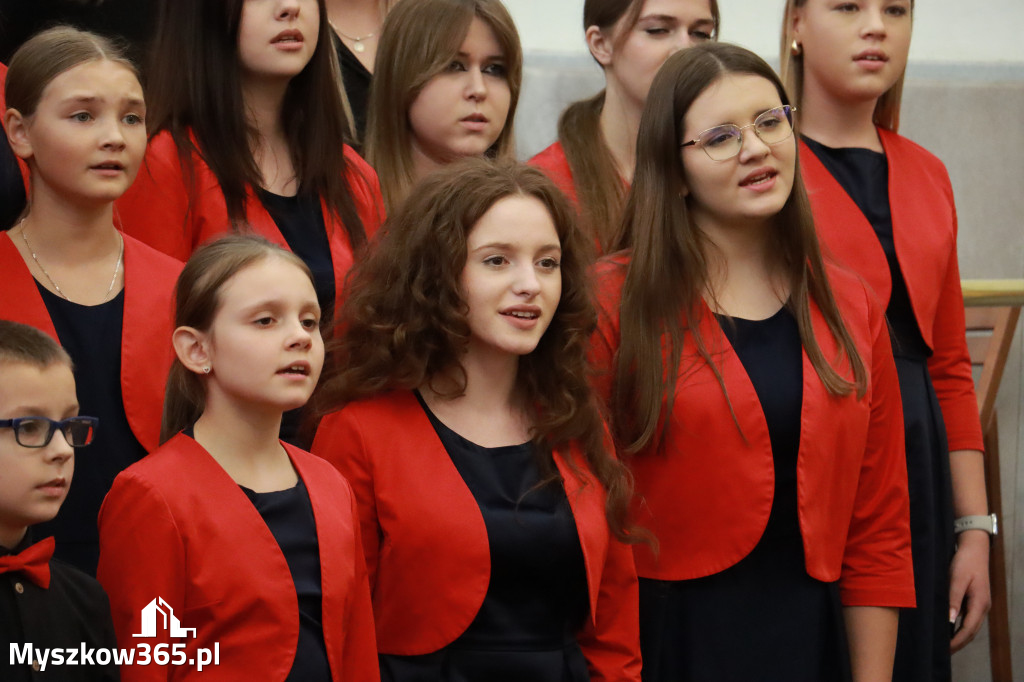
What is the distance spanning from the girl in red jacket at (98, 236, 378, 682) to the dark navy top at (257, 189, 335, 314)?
0.34 metres

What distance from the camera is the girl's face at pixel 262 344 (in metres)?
1.66

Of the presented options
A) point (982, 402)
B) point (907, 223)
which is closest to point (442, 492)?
point (907, 223)

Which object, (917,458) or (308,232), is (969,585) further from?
(308,232)

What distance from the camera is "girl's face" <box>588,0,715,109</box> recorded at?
8.08 feet

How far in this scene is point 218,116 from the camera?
2.14 m

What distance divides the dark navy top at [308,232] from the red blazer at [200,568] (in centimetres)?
51

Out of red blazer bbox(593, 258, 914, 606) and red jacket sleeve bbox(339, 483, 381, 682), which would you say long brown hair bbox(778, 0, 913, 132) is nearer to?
red blazer bbox(593, 258, 914, 606)

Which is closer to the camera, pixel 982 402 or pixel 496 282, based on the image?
pixel 496 282

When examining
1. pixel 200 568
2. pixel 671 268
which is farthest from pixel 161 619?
pixel 671 268

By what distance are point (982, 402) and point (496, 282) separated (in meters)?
2.00

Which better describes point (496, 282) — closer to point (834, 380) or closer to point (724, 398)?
point (724, 398)

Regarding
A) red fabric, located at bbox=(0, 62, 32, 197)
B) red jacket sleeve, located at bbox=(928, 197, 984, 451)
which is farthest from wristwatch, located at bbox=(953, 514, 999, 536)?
red fabric, located at bbox=(0, 62, 32, 197)

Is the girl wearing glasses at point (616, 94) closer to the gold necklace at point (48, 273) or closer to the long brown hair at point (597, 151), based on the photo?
the long brown hair at point (597, 151)

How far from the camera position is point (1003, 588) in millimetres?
3441
